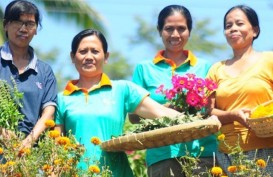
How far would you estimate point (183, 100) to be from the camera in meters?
6.71

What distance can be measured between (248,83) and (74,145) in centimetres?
147

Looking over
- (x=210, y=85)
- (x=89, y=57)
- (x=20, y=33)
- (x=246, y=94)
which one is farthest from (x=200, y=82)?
(x=20, y=33)

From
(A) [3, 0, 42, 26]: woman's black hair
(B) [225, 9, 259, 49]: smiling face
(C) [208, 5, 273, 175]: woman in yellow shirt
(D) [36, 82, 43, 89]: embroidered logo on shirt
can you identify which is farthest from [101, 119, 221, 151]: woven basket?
(A) [3, 0, 42, 26]: woman's black hair

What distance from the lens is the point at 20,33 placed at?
22.9 feet

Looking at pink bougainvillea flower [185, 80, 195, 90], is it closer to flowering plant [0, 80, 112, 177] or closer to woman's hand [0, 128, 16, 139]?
flowering plant [0, 80, 112, 177]

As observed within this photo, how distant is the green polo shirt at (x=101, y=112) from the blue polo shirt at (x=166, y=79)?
0.23 meters

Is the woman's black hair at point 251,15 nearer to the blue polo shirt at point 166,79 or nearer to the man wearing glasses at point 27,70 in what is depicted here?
the blue polo shirt at point 166,79

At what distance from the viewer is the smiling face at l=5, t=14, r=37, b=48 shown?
698 centimetres

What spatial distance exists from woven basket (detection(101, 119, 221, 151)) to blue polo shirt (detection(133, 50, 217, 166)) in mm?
390

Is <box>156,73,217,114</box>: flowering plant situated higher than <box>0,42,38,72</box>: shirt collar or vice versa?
<box>0,42,38,72</box>: shirt collar

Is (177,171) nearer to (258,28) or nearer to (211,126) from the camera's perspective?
(211,126)

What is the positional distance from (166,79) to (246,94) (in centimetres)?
74

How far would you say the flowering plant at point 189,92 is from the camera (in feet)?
21.7

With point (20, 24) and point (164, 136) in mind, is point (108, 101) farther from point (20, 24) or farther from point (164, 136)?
point (20, 24)
